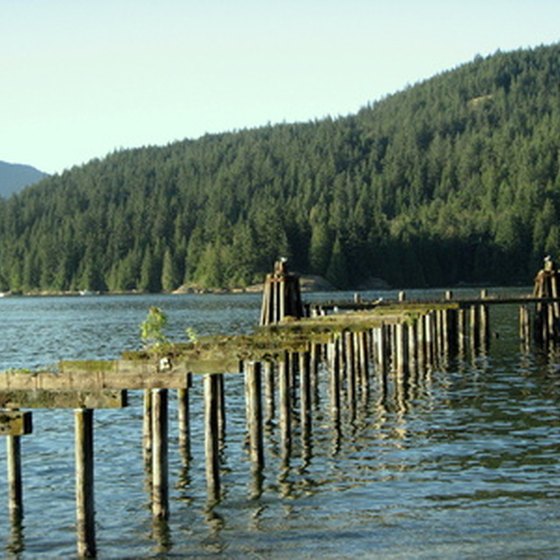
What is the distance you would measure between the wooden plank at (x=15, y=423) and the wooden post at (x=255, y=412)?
32.4ft

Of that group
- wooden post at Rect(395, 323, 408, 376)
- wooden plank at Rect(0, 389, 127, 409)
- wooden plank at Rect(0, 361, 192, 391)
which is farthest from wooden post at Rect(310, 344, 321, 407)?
wooden plank at Rect(0, 389, 127, 409)

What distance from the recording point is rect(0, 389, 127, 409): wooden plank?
874 inches

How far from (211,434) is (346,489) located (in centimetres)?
393

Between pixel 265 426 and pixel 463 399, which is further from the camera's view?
pixel 463 399

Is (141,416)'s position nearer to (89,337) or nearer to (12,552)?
(12,552)

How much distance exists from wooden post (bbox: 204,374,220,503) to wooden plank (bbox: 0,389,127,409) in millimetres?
5208

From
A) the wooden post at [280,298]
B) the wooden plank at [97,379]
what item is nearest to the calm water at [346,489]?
the wooden plank at [97,379]

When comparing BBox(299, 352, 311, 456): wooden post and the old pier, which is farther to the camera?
BBox(299, 352, 311, 456): wooden post

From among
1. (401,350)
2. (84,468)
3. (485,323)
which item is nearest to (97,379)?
(84,468)

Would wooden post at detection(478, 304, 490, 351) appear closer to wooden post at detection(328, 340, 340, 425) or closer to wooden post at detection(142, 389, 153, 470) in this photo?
wooden post at detection(328, 340, 340, 425)

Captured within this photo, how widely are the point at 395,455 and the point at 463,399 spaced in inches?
553

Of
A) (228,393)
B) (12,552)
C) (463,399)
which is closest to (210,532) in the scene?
(12,552)

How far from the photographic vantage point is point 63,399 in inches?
883

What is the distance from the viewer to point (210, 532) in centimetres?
2555
